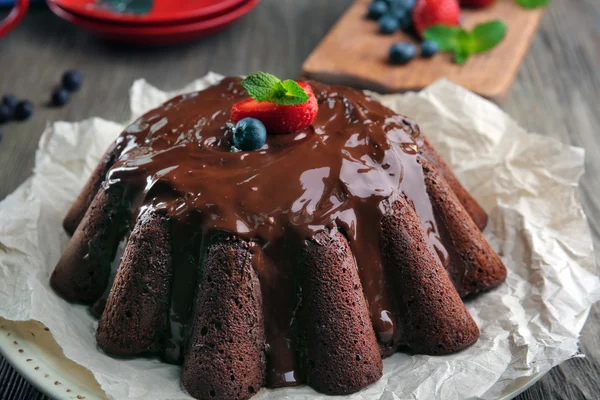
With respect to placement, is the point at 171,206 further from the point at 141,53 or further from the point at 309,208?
the point at 141,53

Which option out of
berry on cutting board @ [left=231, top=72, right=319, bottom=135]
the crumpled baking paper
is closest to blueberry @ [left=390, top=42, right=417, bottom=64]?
the crumpled baking paper

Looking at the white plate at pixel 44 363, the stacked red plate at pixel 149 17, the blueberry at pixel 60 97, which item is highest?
the white plate at pixel 44 363

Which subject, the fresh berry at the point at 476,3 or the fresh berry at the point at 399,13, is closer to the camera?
the fresh berry at the point at 399,13

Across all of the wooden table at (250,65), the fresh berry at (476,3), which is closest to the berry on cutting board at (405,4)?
the fresh berry at (476,3)

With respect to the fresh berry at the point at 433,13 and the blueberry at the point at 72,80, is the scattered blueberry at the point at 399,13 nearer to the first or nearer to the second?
the fresh berry at the point at 433,13

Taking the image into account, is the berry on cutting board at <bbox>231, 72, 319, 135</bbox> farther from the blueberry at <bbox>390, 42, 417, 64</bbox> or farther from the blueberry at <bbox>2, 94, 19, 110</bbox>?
the blueberry at <bbox>2, 94, 19, 110</bbox>

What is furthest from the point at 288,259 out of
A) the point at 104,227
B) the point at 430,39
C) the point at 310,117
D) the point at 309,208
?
the point at 430,39

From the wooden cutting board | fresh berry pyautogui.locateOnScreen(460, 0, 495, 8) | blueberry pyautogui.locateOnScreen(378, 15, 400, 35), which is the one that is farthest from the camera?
fresh berry pyautogui.locateOnScreen(460, 0, 495, 8)
